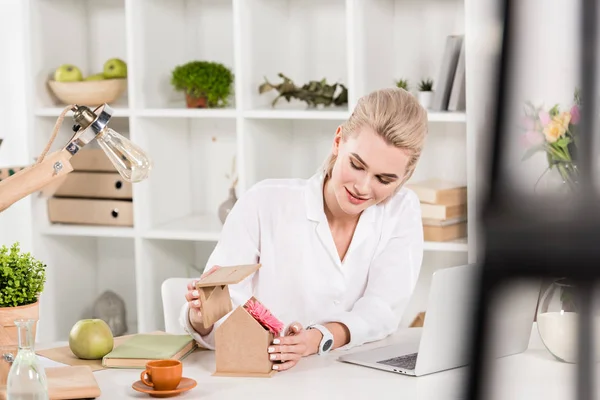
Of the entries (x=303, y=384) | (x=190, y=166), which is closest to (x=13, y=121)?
(x=190, y=166)

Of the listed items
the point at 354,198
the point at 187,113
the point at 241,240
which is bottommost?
the point at 241,240

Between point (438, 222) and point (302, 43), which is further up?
point (302, 43)

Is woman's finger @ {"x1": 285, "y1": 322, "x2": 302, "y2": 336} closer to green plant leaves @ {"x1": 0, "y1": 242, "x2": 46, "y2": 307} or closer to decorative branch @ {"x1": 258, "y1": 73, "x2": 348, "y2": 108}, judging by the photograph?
green plant leaves @ {"x1": 0, "y1": 242, "x2": 46, "y2": 307}

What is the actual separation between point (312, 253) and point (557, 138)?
5.72 ft

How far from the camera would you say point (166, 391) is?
1488 millimetres

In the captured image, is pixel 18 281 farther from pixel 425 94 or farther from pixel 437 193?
pixel 425 94

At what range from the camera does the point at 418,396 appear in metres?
1.50

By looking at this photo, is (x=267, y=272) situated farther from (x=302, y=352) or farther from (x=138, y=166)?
(x=138, y=166)

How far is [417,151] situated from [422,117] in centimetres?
8

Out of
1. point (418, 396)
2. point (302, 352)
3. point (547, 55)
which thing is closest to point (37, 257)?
point (302, 352)

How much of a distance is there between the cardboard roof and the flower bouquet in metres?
1.31

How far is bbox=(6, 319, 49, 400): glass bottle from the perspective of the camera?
1.32 metres

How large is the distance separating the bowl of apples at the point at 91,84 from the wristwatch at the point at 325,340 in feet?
5.39

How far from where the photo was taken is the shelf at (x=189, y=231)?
3020mm
